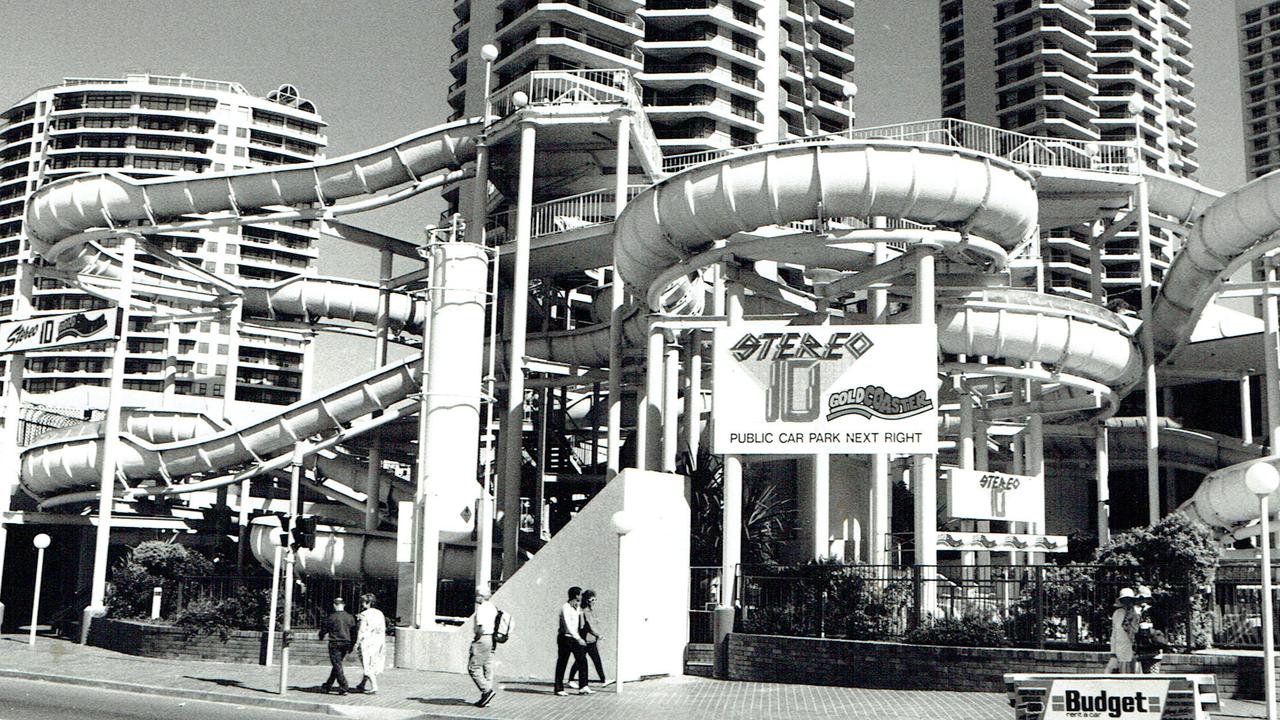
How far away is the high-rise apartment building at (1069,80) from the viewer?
3765 inches

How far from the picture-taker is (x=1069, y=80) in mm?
96000

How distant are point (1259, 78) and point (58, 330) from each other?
144458 mm

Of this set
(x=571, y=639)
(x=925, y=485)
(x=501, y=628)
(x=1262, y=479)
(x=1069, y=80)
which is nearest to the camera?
(x=1262, y=479)

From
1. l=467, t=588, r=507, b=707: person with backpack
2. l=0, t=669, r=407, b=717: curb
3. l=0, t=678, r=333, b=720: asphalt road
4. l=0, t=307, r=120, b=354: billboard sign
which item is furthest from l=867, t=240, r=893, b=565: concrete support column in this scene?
l=0, t=307, r=120, b=354: billboard sign

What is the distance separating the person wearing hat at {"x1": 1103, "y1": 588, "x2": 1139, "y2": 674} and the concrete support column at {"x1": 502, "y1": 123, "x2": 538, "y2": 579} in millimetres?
21535

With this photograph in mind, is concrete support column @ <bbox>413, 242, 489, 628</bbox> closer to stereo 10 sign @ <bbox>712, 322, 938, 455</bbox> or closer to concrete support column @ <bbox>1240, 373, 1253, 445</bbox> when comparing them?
stereo 10 sign @ <bbox>712, 322, 938, 455</bbox>

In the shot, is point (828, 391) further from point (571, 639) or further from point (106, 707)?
point (106, 707)

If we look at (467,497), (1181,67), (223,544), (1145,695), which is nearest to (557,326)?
(223,544)

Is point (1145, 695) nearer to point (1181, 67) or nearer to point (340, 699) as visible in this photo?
point (340, 699)

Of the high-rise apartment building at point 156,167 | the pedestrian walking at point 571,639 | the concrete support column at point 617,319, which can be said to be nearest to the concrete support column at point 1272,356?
the concrete support column at point 617,319

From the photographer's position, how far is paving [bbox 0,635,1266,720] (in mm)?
17719

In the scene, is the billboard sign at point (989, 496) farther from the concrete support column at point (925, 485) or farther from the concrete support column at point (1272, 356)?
the concrete support column at point (1272, 356)

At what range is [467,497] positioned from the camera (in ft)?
89.5

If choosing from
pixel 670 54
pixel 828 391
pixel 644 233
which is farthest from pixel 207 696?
pixel 670 54
